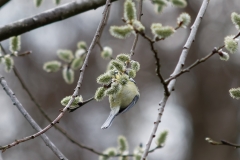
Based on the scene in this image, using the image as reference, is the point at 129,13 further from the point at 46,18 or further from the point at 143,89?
the point at 143,89

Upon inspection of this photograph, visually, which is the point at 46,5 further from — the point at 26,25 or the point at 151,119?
the point at 26,25

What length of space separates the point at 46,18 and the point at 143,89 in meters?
5.66

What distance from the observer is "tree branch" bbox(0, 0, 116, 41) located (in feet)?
7.02

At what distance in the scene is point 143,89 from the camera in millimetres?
7777

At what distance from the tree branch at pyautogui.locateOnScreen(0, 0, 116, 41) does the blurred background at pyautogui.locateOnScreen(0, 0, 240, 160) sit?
16.4ft

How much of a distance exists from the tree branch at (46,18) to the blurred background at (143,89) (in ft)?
16.4

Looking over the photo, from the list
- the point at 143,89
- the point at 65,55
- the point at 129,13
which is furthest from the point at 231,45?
the point at 143,89

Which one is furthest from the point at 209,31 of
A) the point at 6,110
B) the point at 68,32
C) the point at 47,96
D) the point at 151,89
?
the point at 6,110

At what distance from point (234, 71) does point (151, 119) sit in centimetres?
173

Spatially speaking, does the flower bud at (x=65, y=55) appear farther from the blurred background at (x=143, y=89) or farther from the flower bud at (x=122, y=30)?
the blurred background at (x=143, y=89)

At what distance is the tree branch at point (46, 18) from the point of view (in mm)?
2141

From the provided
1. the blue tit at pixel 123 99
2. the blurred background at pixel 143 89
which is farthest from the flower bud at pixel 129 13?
the blurred background at pixel 143 89

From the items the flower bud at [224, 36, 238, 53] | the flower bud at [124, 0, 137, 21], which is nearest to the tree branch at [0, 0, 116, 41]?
the flower bud at [124, 0, 137, 21]

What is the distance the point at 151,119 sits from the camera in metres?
7.62
